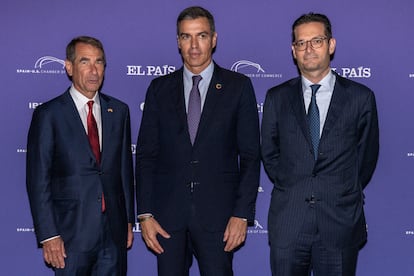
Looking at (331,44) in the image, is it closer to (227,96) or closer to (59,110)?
(227,96)

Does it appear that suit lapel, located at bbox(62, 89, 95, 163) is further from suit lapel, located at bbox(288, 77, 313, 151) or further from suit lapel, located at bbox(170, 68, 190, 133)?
suit lapel, located at bbox(288, 77, 313, 151)

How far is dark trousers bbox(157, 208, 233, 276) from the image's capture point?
3.05m

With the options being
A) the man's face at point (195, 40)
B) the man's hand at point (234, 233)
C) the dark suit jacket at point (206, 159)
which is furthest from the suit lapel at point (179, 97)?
the man's hand at point (234, 233)

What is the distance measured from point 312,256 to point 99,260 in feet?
3.92

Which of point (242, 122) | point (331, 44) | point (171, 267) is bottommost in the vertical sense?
point (171, 267)

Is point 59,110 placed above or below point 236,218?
above

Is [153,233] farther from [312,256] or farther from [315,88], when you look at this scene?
[315,88]

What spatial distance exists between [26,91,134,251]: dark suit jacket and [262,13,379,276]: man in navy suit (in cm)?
99

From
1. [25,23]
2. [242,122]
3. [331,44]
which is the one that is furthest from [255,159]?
[25,23]

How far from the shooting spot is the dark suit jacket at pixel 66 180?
9.63ft

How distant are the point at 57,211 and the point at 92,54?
917 millimetres

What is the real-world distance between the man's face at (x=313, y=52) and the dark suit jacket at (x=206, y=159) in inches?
14.2

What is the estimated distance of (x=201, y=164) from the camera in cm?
307

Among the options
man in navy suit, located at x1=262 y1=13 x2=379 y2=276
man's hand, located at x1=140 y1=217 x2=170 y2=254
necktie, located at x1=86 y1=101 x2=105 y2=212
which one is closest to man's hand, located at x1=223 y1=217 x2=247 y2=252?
man in navy suit, located at x1=262 y1=13 x2=379 y2=276
